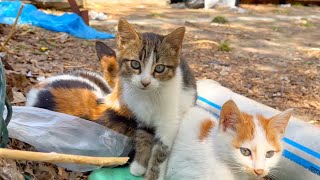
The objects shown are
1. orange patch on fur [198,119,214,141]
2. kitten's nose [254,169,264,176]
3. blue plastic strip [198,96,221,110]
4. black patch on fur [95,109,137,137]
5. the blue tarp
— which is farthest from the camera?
the blue tarp

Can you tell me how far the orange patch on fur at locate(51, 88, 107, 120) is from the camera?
2.52 metres

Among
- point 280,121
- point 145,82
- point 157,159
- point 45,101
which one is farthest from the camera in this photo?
point 45,101

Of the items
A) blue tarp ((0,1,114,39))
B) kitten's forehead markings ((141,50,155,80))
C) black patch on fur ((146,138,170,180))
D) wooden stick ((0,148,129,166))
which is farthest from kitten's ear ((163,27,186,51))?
blue tarp ((0,1,114,39))

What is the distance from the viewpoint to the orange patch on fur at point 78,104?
99.2 inches

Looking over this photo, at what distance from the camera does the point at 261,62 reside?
521 cm

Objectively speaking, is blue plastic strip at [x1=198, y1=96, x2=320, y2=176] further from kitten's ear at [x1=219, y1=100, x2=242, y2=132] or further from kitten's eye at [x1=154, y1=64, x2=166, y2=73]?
kitten's eye at [x1=154, y1=64, x2=166, y2=73]

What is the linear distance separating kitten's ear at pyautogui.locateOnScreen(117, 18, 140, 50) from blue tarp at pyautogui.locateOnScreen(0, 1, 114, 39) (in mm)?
3562

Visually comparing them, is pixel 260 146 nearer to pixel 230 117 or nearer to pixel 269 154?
pixel 269 154

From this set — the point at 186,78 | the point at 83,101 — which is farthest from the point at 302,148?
the point at 83,101

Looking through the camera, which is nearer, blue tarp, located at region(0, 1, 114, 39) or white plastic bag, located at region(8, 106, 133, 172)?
white plastic bag, located at region(8, 106, 133, 172)

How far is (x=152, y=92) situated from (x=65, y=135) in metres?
0.51

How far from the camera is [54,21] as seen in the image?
19.4 ft

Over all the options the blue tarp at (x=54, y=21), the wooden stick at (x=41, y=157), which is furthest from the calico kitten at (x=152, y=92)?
the blue tarp at (x=54, y=21)

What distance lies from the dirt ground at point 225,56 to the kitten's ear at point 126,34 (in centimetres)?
73
